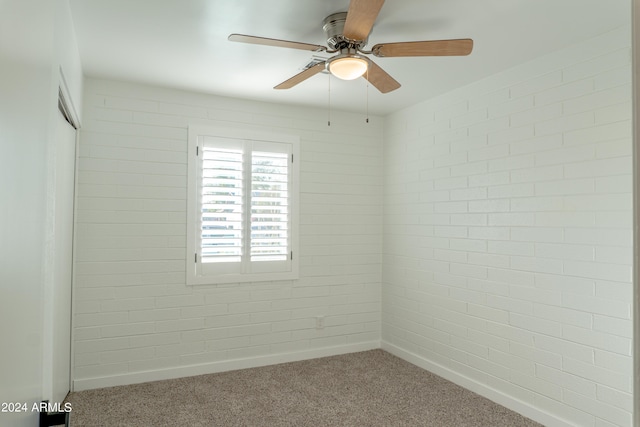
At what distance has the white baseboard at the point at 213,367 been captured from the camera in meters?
3.53

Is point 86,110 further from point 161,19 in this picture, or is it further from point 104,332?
point 104,332

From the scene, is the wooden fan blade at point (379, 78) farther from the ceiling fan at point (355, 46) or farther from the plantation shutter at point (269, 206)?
the plantation shutter at point (269, 206)

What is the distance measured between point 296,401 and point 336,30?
106 inches

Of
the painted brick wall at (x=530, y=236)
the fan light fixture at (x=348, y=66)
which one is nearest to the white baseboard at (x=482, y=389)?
the painted brick wall at (x=530, y=236)

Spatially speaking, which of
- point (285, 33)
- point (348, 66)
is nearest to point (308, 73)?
point (285, 33)

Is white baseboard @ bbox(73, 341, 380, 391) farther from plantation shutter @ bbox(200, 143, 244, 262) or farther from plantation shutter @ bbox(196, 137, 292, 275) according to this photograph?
plantation shutter @ bbox(200, 143, 244, 262)

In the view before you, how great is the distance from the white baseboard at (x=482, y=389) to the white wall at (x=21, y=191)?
3106 millimetres

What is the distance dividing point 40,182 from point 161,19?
190cm

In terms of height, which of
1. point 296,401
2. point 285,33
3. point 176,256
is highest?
point 285,33

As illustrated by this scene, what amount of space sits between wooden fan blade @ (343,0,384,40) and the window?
215cm

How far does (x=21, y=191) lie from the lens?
2.45 ft

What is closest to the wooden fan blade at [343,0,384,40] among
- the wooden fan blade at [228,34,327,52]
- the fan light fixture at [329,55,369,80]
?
the fan light fixture at [329,55,369,80]

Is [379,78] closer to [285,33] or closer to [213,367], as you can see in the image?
[285,33]

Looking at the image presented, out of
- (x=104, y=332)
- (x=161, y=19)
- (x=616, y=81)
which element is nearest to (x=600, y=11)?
(x=616, y=81)
